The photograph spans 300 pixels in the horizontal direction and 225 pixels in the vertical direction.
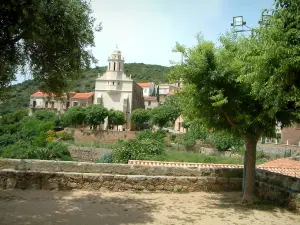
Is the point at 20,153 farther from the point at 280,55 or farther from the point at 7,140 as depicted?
the point at 280,55

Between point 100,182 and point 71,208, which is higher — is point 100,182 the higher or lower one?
the higher one

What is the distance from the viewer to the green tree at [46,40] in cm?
508

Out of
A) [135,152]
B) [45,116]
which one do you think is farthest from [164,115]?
[135,152]

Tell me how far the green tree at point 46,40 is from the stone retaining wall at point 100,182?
10.8ft

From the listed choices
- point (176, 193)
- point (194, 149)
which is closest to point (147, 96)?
point (194, 149)

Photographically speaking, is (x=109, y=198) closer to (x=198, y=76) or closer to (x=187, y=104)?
(x=187, y=104)

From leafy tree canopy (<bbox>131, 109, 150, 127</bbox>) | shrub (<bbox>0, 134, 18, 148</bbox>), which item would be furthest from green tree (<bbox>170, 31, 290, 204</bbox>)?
leafy tree canopy (<bbox>131, 109, 150, 127</bbox>)

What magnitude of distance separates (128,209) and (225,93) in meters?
4.03

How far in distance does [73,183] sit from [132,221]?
333 centimetres

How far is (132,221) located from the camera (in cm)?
633

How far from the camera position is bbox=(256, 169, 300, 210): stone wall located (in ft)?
25.7

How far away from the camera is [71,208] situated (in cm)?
708

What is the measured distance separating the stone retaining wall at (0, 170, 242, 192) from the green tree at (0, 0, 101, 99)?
10.8 feet

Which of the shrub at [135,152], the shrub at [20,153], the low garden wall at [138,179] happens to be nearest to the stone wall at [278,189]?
the low garden wall at [138,179]
